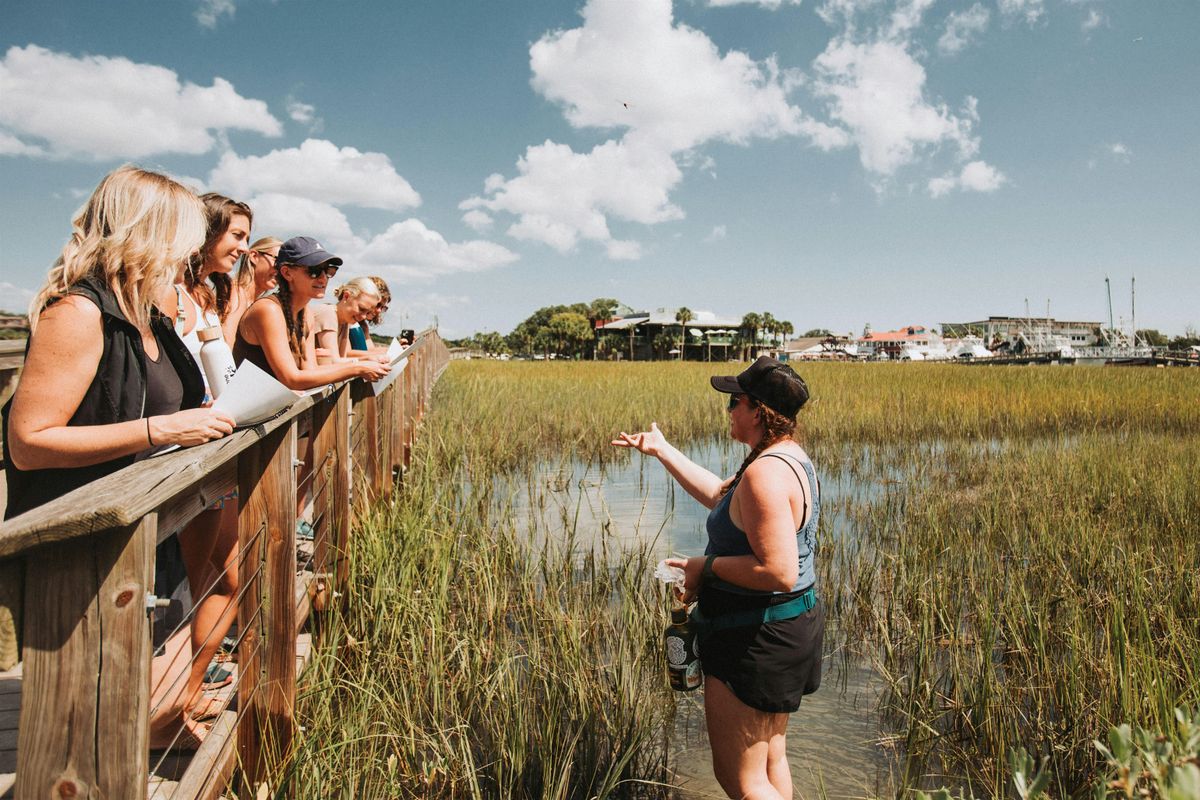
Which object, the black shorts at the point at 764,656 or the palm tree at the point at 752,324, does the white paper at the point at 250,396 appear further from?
the palm tree at the point at 752,324

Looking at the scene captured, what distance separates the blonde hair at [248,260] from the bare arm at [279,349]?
15.8 inches

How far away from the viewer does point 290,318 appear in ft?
10.8

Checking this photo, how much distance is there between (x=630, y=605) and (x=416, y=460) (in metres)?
2.69

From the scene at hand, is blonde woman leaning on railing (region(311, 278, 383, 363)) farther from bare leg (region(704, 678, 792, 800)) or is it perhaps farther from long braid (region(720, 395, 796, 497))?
bare leg (region(704, 678, 792, 800))

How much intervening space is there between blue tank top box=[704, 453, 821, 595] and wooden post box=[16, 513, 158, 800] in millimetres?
1454

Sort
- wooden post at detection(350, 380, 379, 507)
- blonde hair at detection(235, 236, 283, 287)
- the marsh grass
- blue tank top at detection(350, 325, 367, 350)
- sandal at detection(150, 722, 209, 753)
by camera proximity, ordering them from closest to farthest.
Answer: sandal at detection(150, 722, 209, 753)
the marsh grass
blonde hair at detection(235, 236, 283, 287)
wooden post at detection(350, 380, 379, 507)
blue tank top at detection(350, 325, 367, 350)

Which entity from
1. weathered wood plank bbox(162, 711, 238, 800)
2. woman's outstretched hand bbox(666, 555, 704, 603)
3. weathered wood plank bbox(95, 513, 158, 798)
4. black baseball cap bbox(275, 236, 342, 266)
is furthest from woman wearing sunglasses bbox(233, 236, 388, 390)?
weathered wood plank bbox(95, 513, 158, 798)

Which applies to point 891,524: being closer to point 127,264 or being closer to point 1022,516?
point 1022,516

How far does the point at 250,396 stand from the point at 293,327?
1.68m

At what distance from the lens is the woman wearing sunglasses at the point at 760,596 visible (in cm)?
203

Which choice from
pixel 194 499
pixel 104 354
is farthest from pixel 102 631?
pixel 104 354

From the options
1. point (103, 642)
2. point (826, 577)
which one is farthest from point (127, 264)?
point (826, 577)

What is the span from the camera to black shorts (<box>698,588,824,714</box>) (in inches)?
81.7

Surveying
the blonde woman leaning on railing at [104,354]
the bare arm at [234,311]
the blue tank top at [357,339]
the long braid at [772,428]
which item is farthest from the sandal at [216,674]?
the blue tank top at [357,339]
